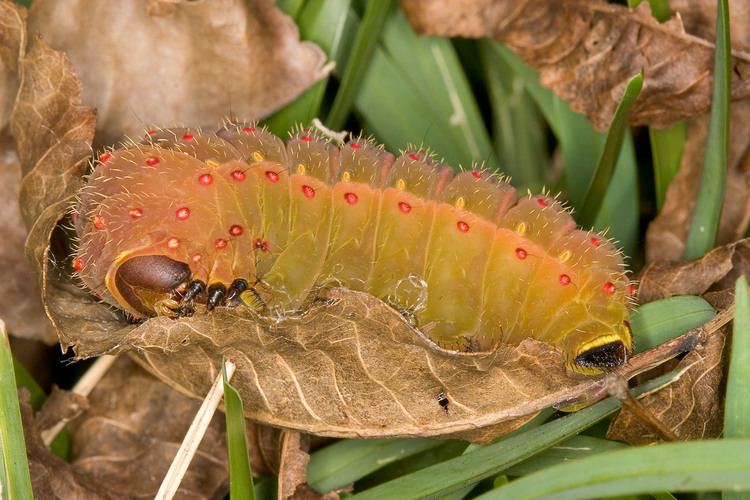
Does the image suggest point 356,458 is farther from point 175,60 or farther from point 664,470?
point 175,60

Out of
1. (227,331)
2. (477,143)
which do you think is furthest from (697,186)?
(227,331)

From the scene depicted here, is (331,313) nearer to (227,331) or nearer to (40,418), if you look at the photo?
(227,331)

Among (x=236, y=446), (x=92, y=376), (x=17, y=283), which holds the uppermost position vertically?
(x=236, y=446)

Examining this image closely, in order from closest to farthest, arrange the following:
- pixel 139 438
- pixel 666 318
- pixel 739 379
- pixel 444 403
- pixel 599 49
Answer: pixel 739 379 < pixel 444 403 < pixel 666 318 < pixel 139 438 < pixel 599 49

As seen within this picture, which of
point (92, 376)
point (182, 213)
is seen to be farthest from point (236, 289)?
point (92, 376)

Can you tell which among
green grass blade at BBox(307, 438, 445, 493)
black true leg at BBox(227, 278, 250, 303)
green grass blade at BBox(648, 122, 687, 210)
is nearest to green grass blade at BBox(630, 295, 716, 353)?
green grass blade at BBox(648, 122, 687, 210)

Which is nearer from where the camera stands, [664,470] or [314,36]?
[664,470]

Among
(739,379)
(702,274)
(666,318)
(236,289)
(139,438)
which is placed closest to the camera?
(739,379)

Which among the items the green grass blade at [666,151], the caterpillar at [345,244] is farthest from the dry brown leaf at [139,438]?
the green grass blade at [666,151]

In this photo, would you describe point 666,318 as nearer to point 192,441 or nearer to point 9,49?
point 192,441

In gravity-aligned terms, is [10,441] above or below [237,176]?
below
